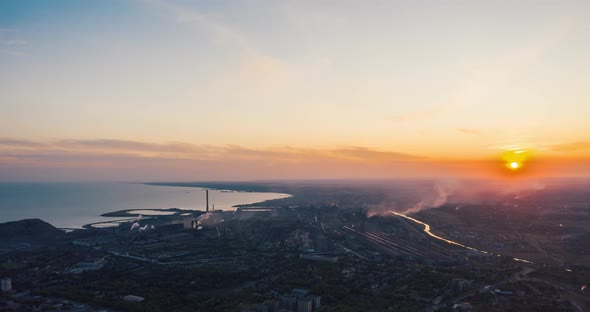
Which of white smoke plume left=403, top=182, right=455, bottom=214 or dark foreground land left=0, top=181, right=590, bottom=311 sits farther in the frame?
white smoke plume left=403, top=182, right=455, bottom=214

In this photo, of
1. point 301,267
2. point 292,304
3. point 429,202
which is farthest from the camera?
point 429,202

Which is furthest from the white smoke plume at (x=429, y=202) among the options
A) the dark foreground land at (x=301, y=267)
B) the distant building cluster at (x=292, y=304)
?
the distant building cluster at (x=292, y=304)

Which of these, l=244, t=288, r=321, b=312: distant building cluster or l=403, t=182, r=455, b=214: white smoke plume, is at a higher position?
l=403, t=182, r=455, b=214: white smoke plume

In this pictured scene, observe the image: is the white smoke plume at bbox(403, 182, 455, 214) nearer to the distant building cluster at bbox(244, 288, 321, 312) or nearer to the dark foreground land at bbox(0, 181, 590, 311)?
the dark foreground land at bbox(0, 181, 590, 311)

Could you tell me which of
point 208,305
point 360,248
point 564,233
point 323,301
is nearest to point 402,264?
point 360,248

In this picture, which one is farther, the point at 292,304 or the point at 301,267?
the point at 301,267

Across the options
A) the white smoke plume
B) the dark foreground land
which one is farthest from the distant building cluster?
the white smoke plume

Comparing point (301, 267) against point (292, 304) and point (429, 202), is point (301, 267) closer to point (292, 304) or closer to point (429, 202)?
point (292, 304)

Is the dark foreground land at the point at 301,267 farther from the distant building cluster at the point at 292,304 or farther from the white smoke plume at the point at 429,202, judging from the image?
the white smoke plume at the point at 429,202

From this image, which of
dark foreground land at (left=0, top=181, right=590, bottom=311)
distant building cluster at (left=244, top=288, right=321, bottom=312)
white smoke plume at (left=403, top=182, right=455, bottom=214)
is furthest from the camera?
white smoke plume at (left=403, top=182, right=455, bottom=214)

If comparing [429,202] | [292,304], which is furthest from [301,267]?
[429,202]
